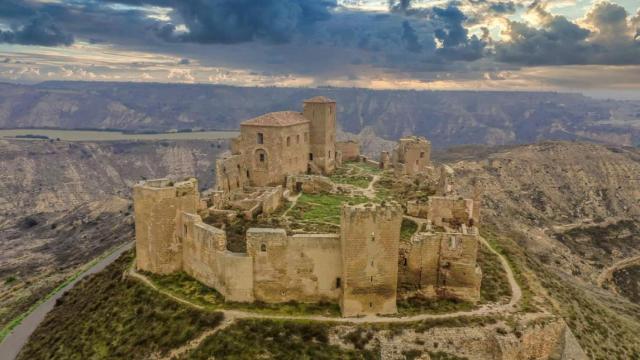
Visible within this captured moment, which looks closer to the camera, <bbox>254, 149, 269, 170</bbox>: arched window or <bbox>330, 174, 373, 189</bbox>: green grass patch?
<bbox>254, 149, 269, 170</bbox>: arched window

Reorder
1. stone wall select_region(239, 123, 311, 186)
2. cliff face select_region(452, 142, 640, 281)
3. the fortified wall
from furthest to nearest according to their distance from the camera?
cliff face select_region(452, 142, 640, 281) → stone wall select_region(239, 123, 311, 186) → the fortified wall

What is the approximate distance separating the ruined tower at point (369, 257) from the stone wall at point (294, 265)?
111 centimetres

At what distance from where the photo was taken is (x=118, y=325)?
→ 36156mm

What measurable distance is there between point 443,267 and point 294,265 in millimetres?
10052

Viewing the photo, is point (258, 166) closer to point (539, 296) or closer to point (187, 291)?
point (187, 291)

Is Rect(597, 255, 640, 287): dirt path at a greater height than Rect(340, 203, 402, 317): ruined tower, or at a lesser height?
lesser

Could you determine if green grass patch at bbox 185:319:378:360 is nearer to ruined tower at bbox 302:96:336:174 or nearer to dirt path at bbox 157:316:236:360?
dirt path at bbox 157:316:236:360

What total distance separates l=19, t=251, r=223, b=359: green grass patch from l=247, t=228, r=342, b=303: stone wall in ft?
12.3

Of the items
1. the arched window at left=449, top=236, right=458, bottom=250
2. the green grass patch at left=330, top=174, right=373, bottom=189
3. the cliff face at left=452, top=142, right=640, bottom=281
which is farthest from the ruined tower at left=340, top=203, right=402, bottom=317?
the cliff face at left=452, top=142, right=640, bottom=281

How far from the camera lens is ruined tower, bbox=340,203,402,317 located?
3092cm

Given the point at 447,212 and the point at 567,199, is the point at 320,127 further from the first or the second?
the point at 567,199

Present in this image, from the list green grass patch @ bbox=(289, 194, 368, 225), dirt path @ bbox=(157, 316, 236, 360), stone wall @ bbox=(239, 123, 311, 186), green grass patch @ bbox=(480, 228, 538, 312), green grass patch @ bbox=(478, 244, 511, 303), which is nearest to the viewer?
dirt path @ bbox=(157, 316, 236, 360)

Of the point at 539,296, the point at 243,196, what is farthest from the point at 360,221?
the point at 243,196

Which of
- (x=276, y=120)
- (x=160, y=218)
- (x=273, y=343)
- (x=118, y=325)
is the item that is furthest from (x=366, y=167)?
(x=273, y=343)
